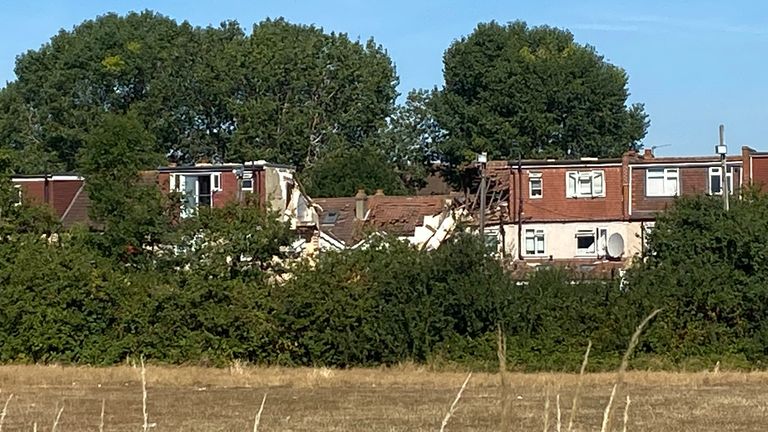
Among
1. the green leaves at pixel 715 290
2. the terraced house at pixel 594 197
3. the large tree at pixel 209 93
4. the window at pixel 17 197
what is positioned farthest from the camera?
the large tree at pixel 209 93

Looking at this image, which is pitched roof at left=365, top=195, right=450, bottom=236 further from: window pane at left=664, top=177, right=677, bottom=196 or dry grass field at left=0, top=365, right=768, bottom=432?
dry grass field at left=0, top=365, right=768, bottom=432

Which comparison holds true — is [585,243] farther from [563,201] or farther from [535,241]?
[535,241]

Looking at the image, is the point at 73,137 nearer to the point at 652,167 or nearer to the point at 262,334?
the point at 652,167

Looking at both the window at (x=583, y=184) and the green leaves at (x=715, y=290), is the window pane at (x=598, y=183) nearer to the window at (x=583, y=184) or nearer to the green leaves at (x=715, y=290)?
the window at (x=583, y=184)

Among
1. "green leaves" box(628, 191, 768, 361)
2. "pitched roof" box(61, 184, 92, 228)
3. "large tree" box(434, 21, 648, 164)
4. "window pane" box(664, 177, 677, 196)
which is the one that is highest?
"large tree" box(434, 21, 648, 164)

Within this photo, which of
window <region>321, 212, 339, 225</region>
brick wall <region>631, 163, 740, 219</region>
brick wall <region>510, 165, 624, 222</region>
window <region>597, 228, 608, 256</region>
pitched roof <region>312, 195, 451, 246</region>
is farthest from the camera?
window <region>321, 212, 339, 225</region>

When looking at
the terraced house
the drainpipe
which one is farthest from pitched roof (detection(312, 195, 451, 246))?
the terraced house

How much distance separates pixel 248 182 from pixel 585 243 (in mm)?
16321

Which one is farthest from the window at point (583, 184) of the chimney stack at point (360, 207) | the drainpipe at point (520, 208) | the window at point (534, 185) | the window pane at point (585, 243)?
the chimney stack at point (360, 207)

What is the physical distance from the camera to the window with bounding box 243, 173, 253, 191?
6322cm

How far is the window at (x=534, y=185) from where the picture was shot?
6675 centimetres

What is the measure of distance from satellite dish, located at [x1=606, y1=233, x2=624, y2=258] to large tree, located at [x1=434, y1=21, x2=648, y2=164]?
86.0 feet

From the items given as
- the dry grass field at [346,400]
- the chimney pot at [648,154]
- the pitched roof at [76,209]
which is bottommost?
the dry grass field at [346,400]

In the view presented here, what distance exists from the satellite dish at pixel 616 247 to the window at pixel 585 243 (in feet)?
8.60
